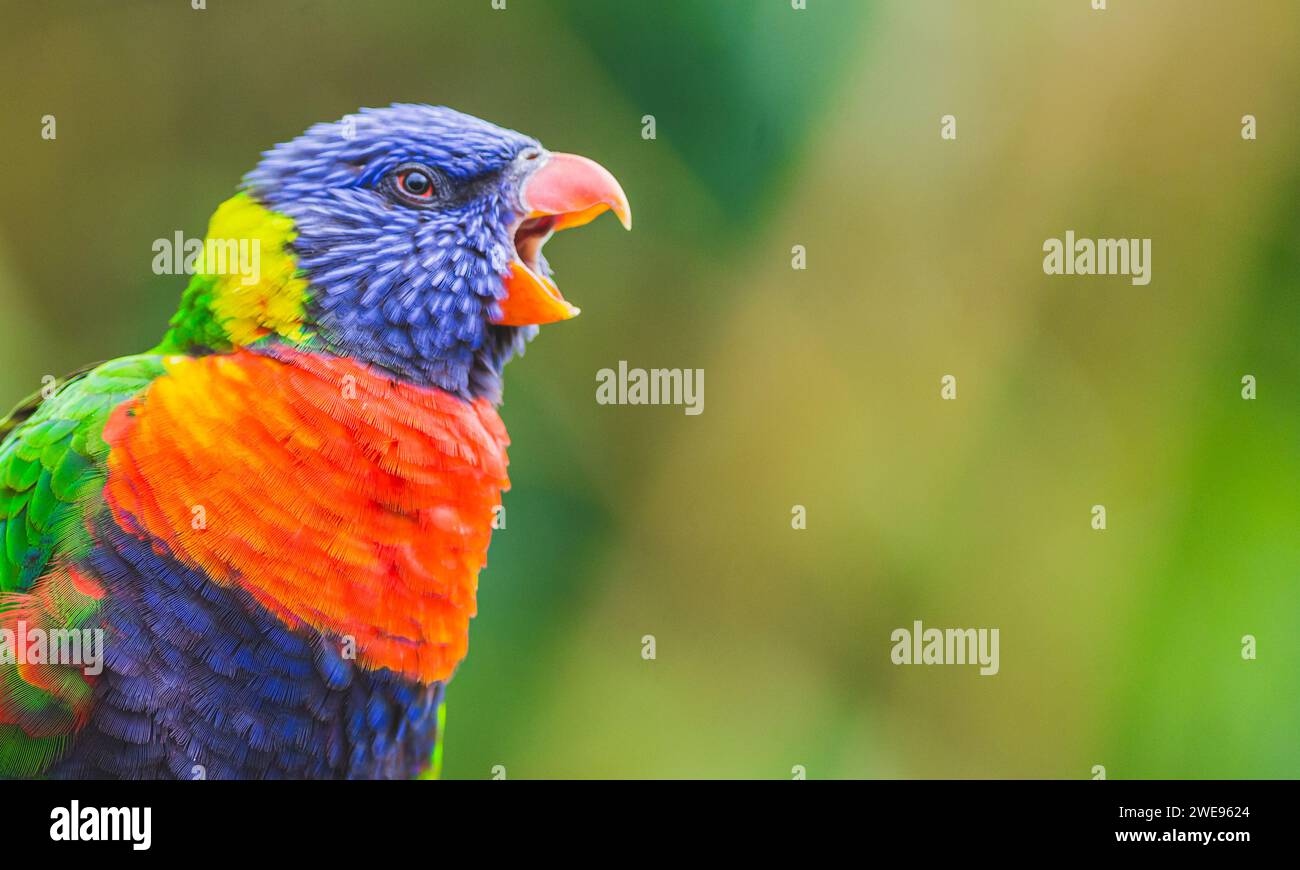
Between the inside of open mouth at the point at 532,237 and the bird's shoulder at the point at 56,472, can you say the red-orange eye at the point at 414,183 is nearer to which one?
the inside of open mouth at the point at 532,237

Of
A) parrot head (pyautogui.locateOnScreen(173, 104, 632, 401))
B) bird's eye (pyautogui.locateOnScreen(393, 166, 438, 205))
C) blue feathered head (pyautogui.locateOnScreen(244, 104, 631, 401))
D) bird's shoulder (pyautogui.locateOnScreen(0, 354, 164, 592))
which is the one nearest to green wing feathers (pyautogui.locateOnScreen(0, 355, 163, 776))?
bird's shoulder (pyautogui.locateOnScreen(0, 354, 164, 592))

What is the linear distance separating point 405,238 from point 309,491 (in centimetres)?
48

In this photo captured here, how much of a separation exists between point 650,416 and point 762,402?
298 millimetres

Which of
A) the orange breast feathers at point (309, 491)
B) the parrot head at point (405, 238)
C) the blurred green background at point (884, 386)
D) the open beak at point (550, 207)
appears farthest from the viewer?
the blurred green background at point (884, 386)

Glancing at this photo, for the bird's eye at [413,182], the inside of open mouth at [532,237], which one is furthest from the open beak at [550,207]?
the bird's eye at [413,182]

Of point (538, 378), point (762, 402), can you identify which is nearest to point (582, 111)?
point (538, 378)

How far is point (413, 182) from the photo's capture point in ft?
5.61

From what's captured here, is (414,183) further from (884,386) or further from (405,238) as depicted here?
(884,386)

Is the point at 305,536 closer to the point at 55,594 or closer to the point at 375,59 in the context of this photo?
the point at 55,594

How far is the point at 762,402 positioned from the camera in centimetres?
243

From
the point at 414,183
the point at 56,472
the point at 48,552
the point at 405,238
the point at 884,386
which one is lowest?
the point at 48,552

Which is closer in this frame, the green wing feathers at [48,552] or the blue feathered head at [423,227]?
the green wing feathers at [48,552]

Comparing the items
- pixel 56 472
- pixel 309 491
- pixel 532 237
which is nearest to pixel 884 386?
pixel 532 237

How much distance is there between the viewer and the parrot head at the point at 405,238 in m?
1.63
